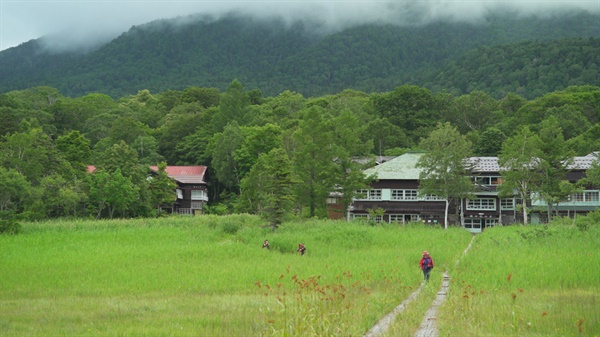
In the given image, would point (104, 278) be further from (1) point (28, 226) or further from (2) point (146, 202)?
(2) point (146, 202)

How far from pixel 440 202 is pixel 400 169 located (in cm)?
493

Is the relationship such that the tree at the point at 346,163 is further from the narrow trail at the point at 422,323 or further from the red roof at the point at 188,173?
the narrow trail at the point at 422,323

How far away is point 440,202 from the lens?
193 feet

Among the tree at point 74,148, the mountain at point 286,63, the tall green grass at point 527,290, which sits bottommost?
the tall green grass at point 527,290

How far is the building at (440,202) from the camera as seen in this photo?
58688 mm

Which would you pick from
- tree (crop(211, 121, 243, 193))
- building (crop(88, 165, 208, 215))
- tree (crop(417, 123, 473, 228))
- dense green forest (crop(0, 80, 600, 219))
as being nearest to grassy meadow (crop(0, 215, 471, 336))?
dense green forest (crop(0, 80, 600, 219))

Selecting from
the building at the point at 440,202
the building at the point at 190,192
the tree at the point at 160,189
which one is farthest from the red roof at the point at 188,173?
the building at the point at 440,202

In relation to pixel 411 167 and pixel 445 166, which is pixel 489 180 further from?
pixel 445 166

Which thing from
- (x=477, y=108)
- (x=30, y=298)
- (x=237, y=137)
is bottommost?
(x=30, y=298)

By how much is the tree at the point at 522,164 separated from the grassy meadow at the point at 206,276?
11.8 metres

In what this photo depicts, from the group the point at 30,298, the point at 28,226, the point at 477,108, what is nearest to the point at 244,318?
the point at 30,298

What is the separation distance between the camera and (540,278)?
A: 19.9m

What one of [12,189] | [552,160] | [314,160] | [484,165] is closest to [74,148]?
[12,189]

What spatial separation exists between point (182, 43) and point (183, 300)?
188802 millimetres
